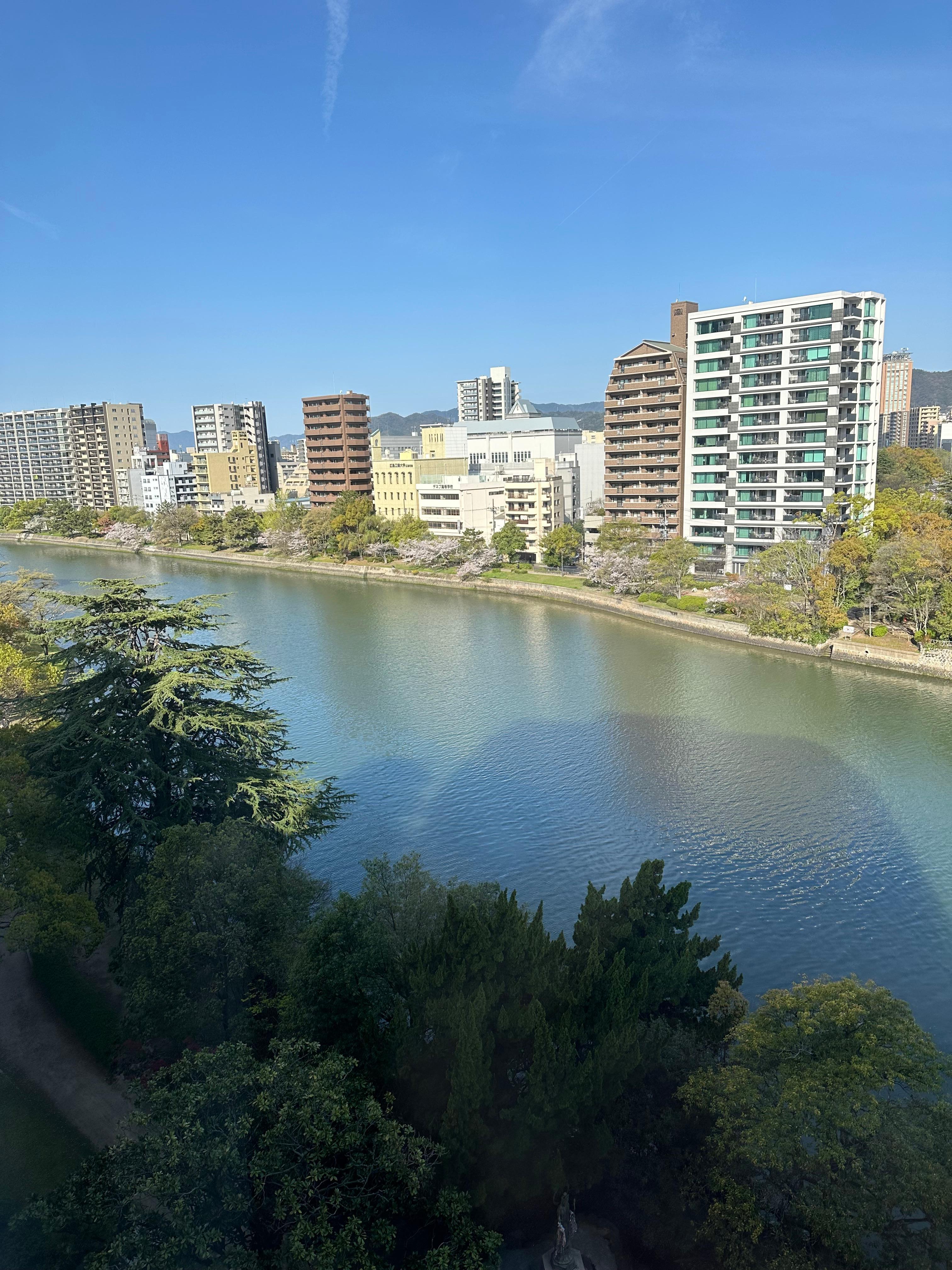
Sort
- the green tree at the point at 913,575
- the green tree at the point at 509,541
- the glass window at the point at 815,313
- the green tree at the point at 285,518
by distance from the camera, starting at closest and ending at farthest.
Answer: the green tree at the point at 913,575
the glass window at the point at 815,313
the green tree at the point at 509,541
the green tree at the point at 285,518

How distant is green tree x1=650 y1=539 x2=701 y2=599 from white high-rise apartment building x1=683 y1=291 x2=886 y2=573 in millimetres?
2627

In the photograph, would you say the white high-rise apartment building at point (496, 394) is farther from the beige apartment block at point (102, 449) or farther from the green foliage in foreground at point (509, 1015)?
the green foliage in foreground at point (509, 1015)

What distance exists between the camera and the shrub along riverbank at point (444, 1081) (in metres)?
4.46

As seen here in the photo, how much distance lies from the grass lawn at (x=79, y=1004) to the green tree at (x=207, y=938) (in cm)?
56

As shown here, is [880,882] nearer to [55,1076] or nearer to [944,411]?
[55,1076]

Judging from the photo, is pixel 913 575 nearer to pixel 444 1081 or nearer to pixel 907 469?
pixel 444 1081

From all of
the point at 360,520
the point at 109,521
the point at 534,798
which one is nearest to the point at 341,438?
the point at 360,520

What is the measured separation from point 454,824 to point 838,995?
264 inches

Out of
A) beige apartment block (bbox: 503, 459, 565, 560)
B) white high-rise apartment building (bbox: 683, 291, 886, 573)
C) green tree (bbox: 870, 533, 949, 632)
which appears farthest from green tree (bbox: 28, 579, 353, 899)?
beige apartment block (bbox: 503, 459, 565, 560)

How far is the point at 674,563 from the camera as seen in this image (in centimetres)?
2516

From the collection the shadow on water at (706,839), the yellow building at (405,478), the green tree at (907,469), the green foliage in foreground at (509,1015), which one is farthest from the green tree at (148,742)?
the green tree at (907,469)

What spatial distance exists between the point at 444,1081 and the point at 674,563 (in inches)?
839

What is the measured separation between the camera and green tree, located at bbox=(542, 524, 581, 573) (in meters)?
31.7

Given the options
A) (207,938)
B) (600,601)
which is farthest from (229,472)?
(207,938)
